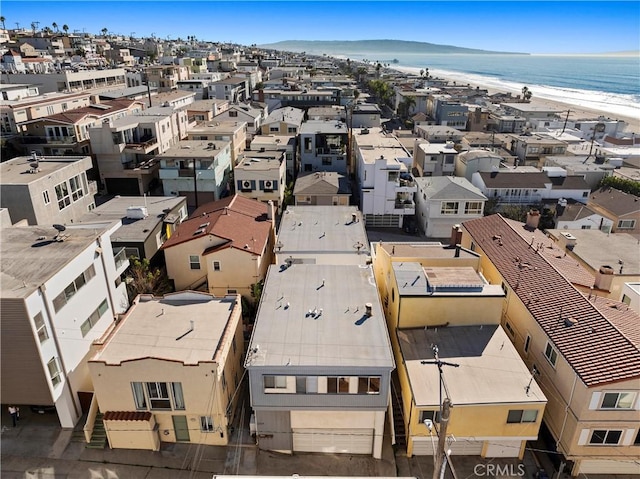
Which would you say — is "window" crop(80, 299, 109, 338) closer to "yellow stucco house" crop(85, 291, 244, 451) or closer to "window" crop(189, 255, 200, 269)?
"yellow stucco house" crop(85, 291, 244, 451)

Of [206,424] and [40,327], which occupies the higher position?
[40,327]

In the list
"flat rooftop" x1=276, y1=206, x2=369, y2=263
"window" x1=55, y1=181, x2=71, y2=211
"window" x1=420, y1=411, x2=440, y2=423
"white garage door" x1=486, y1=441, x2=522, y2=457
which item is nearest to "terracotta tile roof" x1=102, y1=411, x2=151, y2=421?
"window" x1=420, y1=411, x2=440, y2=423

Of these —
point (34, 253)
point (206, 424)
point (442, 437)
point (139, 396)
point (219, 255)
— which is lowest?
point (206, 424)

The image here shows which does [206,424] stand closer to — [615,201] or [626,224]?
[626,224]

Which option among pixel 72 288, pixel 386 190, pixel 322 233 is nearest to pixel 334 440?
pixel 72 288

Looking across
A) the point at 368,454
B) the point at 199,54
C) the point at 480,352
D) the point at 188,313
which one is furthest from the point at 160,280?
the point at 199,54

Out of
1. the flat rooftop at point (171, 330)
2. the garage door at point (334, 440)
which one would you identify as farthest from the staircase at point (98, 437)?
the garage door at point (334, 440)

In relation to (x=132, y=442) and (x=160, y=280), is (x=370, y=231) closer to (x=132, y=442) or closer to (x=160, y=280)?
(x=160, y=280)
